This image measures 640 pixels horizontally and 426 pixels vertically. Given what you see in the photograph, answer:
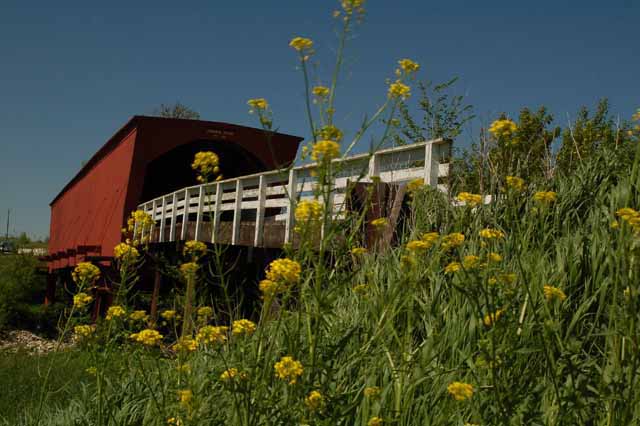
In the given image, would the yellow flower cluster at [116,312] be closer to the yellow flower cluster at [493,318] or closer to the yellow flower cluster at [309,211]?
the yellow flower cluster at [309,211]

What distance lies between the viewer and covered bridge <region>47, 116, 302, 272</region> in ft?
50.3

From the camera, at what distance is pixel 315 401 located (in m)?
1.95

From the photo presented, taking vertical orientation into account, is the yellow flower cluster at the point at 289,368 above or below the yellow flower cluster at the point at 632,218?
below

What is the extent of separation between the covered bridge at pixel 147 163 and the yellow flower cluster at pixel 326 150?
1109 cm

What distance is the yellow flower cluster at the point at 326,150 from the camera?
202cm

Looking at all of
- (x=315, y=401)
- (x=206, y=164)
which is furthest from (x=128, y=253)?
(x=315, y=401)

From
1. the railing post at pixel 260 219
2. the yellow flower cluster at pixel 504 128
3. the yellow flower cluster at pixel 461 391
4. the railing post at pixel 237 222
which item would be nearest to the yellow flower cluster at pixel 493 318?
the yellow flower cluster at pixel 461 391

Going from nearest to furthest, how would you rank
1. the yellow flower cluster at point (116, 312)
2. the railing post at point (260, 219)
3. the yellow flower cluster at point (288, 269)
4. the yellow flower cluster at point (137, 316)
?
the yellow flower cluster at point (288, 269) < the yellow flower cluster at point (116, 312) < the yellow flower cluster at point (137, 316) < the railing post at point (260, 219)

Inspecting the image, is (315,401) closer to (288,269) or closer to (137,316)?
(288,269)

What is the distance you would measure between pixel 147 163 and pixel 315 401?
46.3ft

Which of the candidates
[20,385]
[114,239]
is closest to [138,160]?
[114,239]

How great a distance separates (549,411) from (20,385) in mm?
5892

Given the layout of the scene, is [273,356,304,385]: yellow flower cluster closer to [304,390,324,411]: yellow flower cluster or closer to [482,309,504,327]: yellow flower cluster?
[304,390,324,411]: yellow flower cluster

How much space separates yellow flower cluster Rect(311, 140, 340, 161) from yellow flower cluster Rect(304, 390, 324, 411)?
676 millimetres
